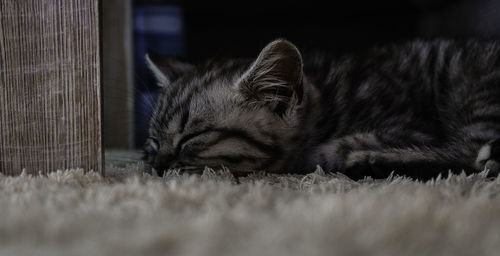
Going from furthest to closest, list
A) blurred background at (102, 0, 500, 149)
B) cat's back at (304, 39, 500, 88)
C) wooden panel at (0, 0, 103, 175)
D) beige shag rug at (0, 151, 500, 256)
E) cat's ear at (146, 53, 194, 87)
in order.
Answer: blurred background at (102, 0, 500, 149) < cat's ear at (146, 53, 194, 87) < cat's back at (304, 39, 500, 88) < wooden panel at (0, 0, 103, 175) < beige shag rug at (0, 151, 500, 256)

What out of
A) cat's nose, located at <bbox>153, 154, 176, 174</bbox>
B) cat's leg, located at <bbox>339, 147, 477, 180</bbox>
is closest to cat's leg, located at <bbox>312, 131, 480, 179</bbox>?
cat's leg, located at <bbox>339, 147, 477, 180</bbox>


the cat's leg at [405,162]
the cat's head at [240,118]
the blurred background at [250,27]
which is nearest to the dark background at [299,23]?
the blurred background at [250,27]

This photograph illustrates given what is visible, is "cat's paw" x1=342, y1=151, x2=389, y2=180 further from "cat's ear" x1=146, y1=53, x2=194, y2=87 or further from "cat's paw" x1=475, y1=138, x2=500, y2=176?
"cat's ear" x1=146, y1=53, x2=194, y2=87

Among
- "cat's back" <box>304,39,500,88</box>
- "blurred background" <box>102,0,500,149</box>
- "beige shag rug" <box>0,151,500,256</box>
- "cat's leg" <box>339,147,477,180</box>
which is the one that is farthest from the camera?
Result: "blurred background" <box>102,0,500,149</box>

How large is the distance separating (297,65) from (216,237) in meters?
0.69

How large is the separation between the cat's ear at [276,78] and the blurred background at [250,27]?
153cm

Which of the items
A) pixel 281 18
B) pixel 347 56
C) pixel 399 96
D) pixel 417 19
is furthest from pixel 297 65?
pixel 417 19

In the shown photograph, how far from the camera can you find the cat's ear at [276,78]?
3.46 feet

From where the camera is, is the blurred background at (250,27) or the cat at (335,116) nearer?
the cat at (335,116)

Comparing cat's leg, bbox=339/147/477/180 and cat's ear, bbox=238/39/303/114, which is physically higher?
cat's ear, bbox=238/39/303/114

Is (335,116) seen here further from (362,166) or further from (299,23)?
(299,23)

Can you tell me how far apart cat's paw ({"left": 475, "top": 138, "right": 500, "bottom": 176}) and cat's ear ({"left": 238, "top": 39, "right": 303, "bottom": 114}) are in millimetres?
441

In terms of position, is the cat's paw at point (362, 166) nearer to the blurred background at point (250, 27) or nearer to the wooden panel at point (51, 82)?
the wooden panel at point (51, 82)

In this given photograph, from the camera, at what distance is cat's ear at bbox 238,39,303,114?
3.46 ft
